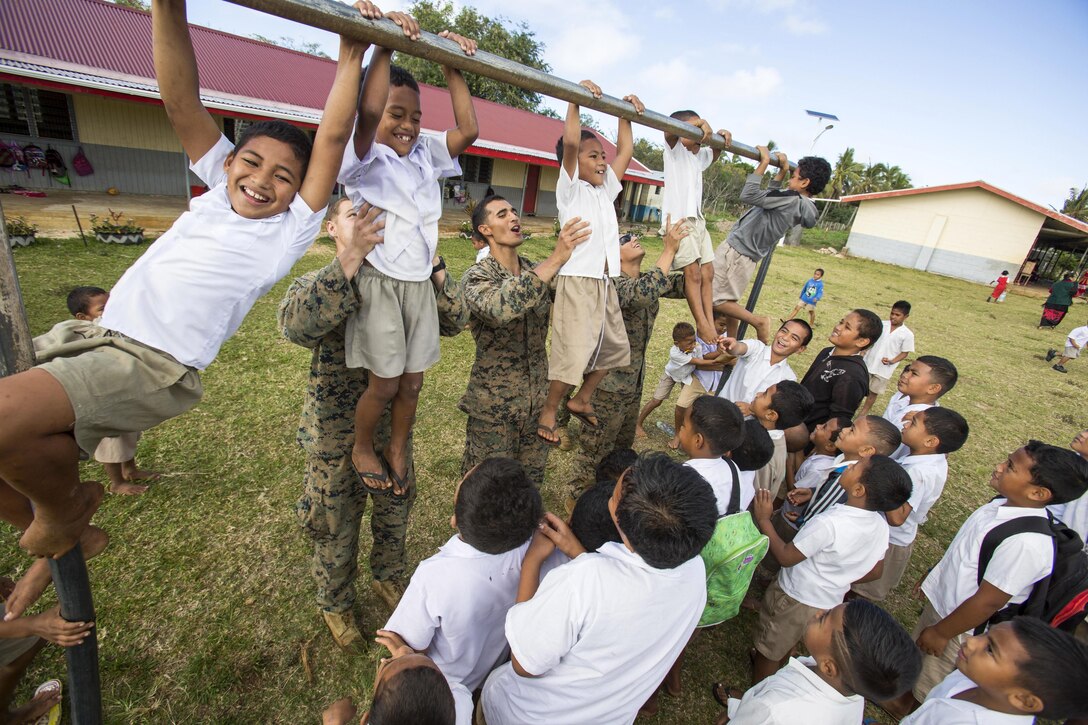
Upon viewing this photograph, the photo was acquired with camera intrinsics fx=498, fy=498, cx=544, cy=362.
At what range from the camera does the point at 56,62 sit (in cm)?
1066

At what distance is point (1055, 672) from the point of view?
1.67m

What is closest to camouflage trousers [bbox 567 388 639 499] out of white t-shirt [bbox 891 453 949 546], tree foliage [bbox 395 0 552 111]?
white t-shirt [bbox 891 453 949 546]

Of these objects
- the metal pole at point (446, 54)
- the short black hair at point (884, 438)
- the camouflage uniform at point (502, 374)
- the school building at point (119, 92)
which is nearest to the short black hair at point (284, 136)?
the metal pole at point (446, 54)

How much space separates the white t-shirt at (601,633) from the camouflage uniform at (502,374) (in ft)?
5.17

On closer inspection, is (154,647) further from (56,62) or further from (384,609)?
(56,62)

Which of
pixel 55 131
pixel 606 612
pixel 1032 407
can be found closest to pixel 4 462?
pixel 606 612

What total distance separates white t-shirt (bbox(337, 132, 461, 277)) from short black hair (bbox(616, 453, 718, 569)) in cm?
135

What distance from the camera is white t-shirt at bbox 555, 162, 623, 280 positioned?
120 inches

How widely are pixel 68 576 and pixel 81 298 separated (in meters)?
2.41

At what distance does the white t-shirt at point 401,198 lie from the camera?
6.97ft

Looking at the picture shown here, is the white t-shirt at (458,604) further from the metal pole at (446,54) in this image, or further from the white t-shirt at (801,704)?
the metal pole at (446,54)

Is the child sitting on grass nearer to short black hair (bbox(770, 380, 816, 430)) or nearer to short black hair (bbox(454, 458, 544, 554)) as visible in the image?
short black hair (bbox(454, 458, 544, 554))

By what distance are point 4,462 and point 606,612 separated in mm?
1736

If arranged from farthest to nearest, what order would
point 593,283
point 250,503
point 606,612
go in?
point 250,503 < point 593,283 < point 606,612
